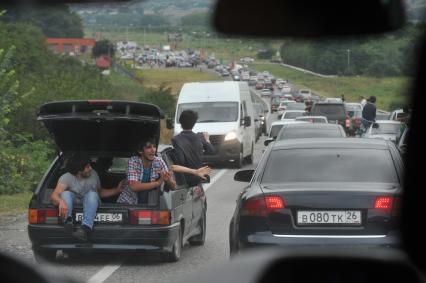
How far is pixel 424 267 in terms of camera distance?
2057 mm

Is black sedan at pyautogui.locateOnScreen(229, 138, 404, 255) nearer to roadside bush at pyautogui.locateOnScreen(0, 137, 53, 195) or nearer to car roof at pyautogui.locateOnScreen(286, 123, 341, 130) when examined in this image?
roadside bush at pyautogui.locateOnScreen(0, 137, 53, 195)

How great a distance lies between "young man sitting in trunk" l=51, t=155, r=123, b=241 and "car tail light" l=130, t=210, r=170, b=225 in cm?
41

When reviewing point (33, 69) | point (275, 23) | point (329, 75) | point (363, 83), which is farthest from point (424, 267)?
point (33, 69)

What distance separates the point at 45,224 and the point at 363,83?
A: 6600mm

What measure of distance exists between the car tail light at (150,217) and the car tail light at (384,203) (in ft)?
10.4

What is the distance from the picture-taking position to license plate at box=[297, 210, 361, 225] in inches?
306

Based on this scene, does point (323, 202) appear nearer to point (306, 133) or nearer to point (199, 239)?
point (199, 239)

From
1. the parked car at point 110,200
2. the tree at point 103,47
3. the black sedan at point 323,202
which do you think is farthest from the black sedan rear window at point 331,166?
the tree at point 103,47

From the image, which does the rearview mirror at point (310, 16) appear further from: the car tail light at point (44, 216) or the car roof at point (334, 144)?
the car tail light at point (44, 216)

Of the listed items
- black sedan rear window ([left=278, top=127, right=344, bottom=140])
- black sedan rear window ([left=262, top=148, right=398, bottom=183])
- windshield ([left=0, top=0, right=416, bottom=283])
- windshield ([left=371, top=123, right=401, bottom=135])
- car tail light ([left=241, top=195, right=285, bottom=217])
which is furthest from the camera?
windshield ([left=371, top=123, right=401, bottom=135])

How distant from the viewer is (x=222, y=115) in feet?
97.7

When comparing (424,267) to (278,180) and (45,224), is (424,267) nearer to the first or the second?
(278,180)

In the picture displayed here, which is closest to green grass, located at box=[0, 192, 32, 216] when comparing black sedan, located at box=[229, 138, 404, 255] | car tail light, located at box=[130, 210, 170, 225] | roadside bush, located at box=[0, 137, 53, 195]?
roadside bush, located at box=[0, 137, 53, 195]

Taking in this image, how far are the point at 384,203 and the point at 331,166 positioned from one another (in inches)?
26.1
